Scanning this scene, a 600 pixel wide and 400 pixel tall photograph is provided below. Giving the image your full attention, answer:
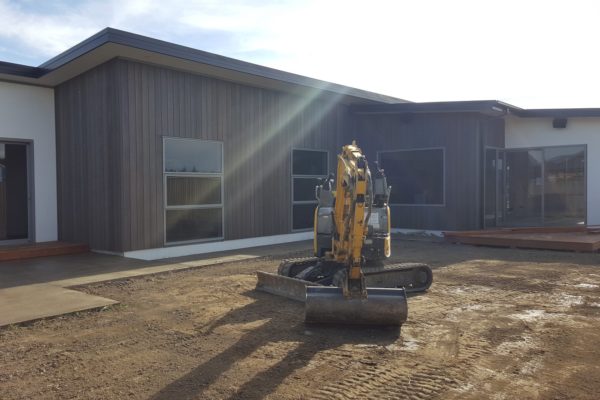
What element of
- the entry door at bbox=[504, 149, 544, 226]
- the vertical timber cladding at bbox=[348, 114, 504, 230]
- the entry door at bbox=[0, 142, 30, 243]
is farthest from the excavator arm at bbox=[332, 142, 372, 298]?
the entry door at bbox=[504, 149, 544, 226]

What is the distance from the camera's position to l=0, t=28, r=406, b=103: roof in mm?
9336

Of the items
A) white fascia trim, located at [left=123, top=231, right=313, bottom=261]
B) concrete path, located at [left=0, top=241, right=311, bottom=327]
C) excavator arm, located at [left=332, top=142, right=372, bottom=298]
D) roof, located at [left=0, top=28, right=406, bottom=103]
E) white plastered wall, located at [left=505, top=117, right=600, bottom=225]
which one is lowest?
concrete path, located at [left=0, top=241, right=311, bottom=327]

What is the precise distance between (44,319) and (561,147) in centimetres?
1460

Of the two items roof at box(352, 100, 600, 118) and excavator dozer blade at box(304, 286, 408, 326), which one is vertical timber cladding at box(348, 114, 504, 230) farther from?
excavator dozer blade at box(304, 286, 408, 326)

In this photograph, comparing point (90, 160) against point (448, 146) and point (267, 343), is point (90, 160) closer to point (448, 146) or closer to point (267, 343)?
point (267, 343)

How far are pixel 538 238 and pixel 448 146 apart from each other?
381 centimetres

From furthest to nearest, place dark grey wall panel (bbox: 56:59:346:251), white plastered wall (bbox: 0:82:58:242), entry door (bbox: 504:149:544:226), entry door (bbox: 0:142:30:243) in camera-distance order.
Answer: entry door (bbox: 504:149:544:226), entry door (bbox: 0:142:30:243), white plastered wall (bbox: 0:82:58:242), dark grey wall panel (bbox: 56:59:346:251)

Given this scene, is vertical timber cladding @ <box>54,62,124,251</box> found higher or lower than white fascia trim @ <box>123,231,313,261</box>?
higher

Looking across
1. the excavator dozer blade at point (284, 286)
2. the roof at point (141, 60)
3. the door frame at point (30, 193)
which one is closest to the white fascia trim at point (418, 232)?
the roof at point (141, 60)

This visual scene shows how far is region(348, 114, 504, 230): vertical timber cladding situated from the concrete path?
4.48 meters

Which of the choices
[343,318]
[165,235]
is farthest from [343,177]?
[165,235]

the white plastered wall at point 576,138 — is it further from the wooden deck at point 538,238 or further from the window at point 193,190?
the window at point 193,190

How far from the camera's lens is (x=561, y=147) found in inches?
601

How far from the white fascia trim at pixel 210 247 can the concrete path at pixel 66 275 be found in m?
0.39
